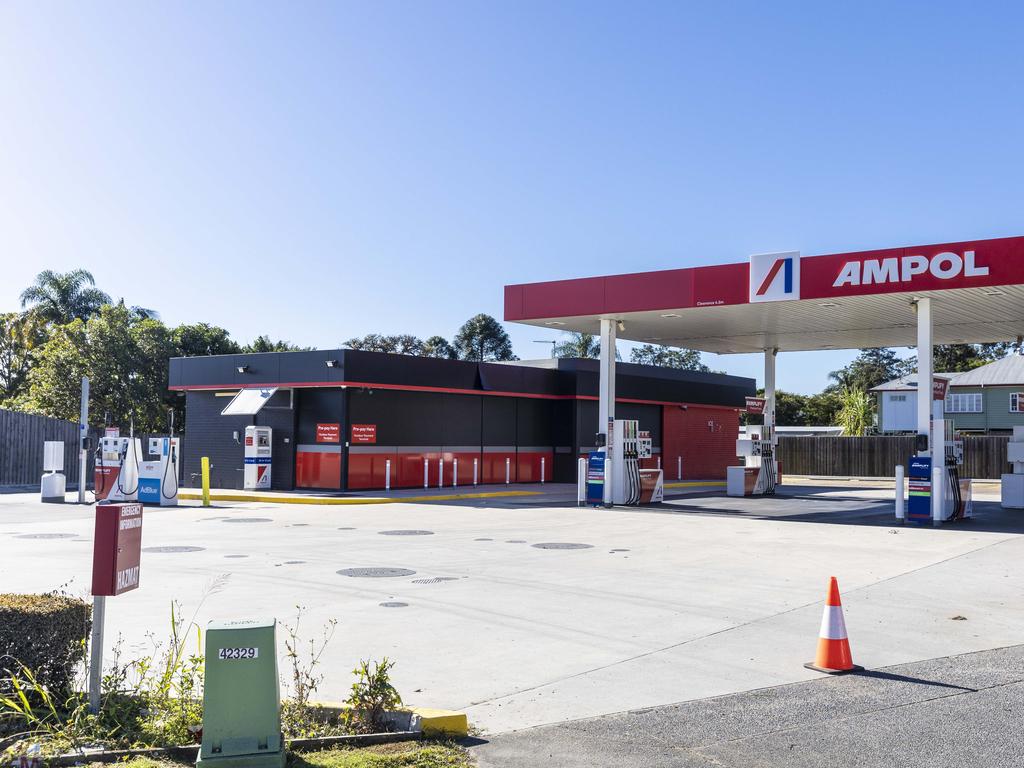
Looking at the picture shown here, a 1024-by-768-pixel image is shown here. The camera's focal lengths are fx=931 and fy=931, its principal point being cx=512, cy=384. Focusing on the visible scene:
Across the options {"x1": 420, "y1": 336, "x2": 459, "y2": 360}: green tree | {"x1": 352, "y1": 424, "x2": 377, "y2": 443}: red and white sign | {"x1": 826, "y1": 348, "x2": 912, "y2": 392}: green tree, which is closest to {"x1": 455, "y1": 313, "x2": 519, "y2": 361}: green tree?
{"x1": 420, "y1": 336, "x2": 459, "y2": 360}: green tree

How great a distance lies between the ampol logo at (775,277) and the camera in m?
21.0

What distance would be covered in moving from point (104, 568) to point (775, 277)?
17.9m

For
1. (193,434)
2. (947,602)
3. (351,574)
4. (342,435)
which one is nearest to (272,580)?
(351,574)

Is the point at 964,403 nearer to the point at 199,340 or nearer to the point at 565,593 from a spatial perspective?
the point at 199,340

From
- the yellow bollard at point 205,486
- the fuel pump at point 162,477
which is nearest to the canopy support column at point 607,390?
the yellow bollard at point 205,486

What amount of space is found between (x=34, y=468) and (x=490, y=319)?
56290 mm

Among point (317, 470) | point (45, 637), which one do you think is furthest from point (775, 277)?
point (45, 637)

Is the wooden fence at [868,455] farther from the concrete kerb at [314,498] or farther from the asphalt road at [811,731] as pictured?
the asphalt road at [811,731]

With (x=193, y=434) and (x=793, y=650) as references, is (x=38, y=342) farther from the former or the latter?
(x=793, y=650)

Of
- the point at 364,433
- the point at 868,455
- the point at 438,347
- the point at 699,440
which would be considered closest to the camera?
the point at 364,433

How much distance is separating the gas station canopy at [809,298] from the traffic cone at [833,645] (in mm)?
13863

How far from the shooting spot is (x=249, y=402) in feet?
91.6

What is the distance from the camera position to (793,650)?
8.16 meters

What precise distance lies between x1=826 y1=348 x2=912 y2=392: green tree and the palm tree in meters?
64.7
